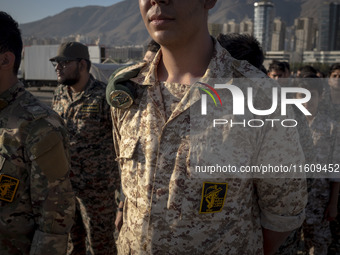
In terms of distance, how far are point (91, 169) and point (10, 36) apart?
1.88 m

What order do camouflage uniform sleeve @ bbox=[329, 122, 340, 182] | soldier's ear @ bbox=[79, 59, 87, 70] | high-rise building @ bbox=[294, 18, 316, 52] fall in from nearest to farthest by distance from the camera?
camouflage uniform sleeve @ bbox=[329, 122, 340, 182], soldier's ear @ bbox=[79, 59, 87, 70], high-rise building @ bbox=[294, 18, 316, 52]

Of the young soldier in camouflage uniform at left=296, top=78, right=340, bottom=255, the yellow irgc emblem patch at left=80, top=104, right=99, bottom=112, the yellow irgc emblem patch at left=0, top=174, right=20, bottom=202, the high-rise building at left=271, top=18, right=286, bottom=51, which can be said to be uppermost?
the high-rise building at left=271, top=18, right=286, bottom=51

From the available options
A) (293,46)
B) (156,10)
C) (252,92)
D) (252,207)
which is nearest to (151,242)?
(252,207)

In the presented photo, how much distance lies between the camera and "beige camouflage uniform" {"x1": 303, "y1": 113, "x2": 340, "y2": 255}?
131 inches

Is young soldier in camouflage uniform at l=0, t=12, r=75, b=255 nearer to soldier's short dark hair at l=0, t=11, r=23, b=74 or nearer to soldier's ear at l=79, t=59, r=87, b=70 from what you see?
soldier's short dark hair at l=0, t=11, r=23, b=74

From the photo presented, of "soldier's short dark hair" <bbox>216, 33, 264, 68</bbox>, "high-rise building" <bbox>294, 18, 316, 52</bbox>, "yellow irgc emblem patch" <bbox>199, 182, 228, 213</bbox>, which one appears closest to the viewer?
"yellow irgc emblem patch" <bbox>199, 182, 228, 213</bbox>

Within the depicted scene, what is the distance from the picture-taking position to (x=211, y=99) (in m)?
1.52

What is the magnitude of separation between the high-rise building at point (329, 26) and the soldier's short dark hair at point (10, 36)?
145 metres

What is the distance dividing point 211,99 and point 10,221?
1.17 meters

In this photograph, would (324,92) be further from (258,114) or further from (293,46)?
(293,46)

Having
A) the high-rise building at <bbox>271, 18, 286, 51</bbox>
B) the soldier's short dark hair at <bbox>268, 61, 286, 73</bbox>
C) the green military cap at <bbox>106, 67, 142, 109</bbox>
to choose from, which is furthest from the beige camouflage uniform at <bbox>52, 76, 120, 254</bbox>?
the high-rise building at <bbox>271, 18, 286, 51</bbox>

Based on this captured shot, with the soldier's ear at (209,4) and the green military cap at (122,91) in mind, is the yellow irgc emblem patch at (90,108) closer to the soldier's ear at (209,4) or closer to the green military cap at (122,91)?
the green military cap at (122,91)

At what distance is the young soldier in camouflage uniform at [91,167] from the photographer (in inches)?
135

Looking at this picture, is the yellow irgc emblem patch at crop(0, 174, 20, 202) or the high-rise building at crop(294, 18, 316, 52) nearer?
the yellow irgc emblem patch at crop(0, 174, 20, 202)
